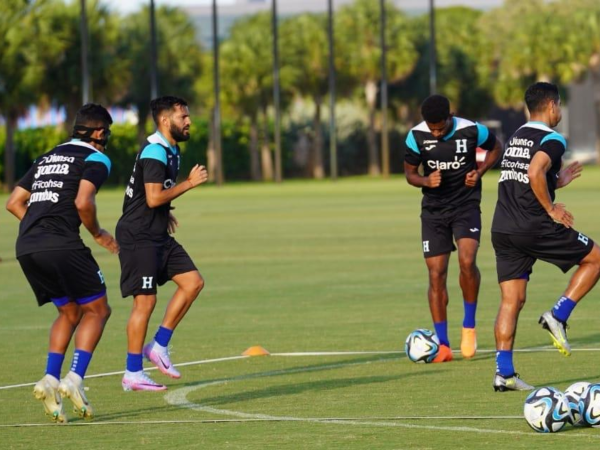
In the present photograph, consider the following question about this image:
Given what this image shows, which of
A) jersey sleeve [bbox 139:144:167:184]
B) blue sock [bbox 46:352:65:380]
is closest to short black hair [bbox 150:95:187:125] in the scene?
jersey sleeve [bbox 139:144:167:184]

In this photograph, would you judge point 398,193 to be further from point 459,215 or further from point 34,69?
point 459,215

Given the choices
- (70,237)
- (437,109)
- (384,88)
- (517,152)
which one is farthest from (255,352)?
(384,88)

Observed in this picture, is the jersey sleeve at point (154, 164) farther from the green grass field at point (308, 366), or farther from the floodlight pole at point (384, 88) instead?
the floodlight pole at point (384, 88)

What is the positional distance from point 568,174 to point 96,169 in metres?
3.68

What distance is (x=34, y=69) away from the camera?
7681 centimetres

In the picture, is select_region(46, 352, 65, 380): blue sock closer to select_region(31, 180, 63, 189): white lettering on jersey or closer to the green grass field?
the green grass field

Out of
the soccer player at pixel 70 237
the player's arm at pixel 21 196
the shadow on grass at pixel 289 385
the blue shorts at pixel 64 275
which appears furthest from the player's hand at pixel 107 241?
the shadow on grass at pixel 289 385

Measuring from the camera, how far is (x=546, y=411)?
9.01m

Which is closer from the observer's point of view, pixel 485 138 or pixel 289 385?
pixel 289 385

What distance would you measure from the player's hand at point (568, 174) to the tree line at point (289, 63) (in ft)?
214

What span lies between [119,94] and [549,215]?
73.7 metres

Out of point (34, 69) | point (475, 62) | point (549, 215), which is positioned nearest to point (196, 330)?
point (549, 215)

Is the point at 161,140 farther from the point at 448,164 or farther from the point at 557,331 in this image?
the point at 557,331

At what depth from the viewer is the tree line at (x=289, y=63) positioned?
7912 cm
